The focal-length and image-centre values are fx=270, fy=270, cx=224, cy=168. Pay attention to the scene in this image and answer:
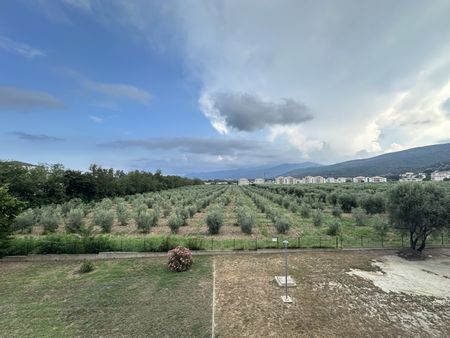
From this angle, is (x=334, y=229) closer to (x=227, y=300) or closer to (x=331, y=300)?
(x=331, y=300)

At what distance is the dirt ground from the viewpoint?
855 centimetres

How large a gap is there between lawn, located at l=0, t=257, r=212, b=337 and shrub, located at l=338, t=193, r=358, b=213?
27.5 metres

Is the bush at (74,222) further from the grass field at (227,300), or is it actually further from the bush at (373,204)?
the bush at (373,204)

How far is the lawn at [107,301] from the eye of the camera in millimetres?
8562

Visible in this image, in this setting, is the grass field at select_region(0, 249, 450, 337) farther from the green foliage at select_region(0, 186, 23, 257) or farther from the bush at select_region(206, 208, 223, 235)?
the bush at select_region(206, 208, 223, 235)

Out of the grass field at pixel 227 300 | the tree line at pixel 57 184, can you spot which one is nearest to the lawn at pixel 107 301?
the grass field at pixel 227 300

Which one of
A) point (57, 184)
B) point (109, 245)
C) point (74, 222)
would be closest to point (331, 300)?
point (109, 245)

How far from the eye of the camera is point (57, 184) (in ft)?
143

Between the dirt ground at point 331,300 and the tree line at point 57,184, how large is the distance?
3094 centimetres

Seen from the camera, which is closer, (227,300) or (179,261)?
(227,300)

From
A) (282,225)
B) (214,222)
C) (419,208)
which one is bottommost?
(282,225)

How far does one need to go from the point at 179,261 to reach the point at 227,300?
407 centimetres

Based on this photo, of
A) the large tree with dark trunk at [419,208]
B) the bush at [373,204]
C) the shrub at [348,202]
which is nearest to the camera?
the large tree with dark trunk at [419,208]

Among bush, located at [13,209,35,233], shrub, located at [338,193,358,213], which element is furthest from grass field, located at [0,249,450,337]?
shrub, located at [338,193,358,213]
